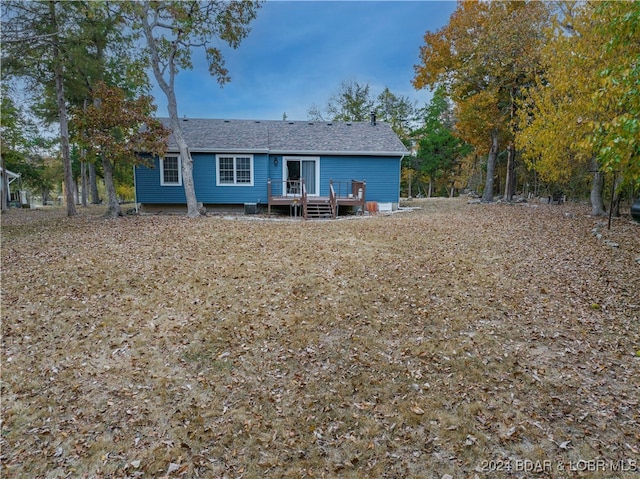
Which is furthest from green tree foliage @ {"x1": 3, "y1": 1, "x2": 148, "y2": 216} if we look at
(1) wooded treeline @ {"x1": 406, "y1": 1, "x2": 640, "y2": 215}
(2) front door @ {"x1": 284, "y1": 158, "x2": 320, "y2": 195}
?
(1) wooded treeline @ {"x1": 406, "y1": 1, "x2": 640, "y2": 215}

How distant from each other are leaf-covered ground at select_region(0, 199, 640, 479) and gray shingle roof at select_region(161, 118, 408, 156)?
895 cm

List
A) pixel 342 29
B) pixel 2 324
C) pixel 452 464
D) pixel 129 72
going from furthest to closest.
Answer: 1. pixel 342 29
2. pixel 129 72
3. pixel 2 324
4. pixel 452 464

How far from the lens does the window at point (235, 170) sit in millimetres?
15664

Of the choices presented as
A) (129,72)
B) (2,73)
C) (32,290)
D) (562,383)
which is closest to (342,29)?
(129,72)

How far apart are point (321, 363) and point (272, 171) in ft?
41.9

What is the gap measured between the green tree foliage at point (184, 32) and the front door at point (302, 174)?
4397mm

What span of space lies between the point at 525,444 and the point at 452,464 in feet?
2.31

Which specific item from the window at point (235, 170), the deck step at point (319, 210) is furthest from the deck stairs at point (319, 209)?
the window at point (235, 170)

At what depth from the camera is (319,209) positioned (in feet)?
47.5

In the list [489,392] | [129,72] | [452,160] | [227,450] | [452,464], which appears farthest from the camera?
[452,160]

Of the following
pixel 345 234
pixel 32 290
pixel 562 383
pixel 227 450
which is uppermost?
pixel 345 234

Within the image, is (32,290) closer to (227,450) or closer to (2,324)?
(2,324)

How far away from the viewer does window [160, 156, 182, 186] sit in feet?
50.5

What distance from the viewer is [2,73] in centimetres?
1163
